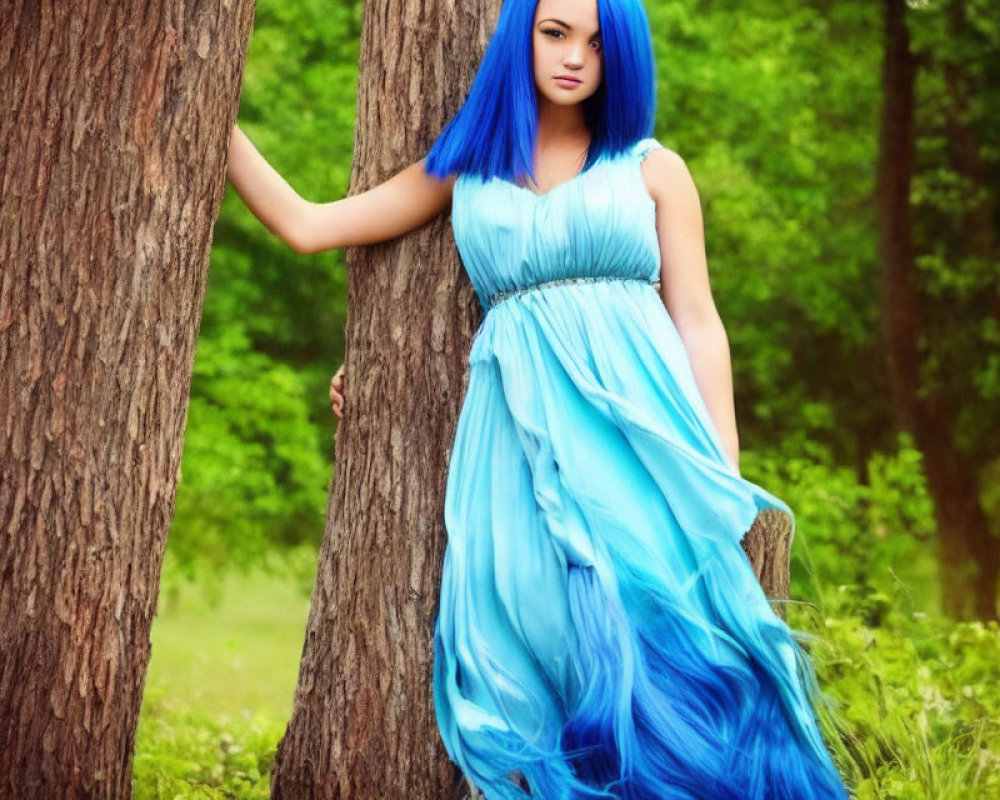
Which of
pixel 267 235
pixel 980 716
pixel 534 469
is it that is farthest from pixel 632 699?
pixel 267 235

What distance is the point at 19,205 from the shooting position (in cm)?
324

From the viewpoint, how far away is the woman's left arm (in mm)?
3529

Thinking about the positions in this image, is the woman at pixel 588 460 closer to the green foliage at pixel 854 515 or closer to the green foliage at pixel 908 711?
the green foliage at pixel 908 711

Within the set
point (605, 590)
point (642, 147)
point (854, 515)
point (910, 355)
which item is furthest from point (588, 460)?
point (910, 355)

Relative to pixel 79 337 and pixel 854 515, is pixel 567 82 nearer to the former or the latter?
pixel 79 337

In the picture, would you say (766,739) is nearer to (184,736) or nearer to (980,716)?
(980,716)

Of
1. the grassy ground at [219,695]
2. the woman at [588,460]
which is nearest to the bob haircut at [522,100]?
the woman at [588,460]

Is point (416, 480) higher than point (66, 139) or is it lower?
lower

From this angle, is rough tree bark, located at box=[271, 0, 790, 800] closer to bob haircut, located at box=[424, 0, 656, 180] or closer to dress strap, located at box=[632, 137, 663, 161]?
bob haircut, located at box=[424, 0, 656, 180]

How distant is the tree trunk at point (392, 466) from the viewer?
A: 11.8ft

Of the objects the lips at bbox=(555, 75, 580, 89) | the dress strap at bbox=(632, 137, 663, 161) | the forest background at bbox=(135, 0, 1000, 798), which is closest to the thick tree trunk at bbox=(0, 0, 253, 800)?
the lips at bbox=(555, 75, 580, 89)

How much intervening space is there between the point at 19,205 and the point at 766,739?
2.16 meters

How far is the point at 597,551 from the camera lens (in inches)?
128

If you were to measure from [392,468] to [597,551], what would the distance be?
0.69m
